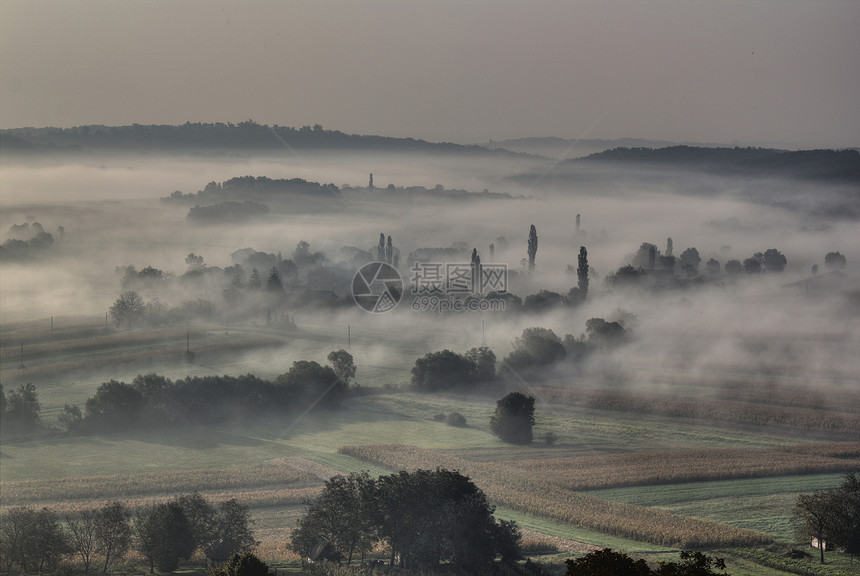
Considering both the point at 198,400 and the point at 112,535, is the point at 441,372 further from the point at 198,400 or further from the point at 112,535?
the point at 112,535

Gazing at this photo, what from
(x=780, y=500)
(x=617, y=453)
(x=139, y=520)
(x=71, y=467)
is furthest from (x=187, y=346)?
(x=780, y=500)

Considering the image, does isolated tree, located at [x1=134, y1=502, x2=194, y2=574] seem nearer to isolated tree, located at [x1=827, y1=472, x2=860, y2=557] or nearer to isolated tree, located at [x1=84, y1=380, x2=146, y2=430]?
isolated tree, located at [x1=827, y1=472, x2=860, y2=557]

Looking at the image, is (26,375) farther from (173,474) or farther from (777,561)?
(777,561)

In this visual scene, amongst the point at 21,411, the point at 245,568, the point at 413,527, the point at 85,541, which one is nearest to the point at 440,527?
→ the point at 413,527

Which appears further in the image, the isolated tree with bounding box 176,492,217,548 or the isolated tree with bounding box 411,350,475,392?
the isolated tree with bounding box 411,350,475,392

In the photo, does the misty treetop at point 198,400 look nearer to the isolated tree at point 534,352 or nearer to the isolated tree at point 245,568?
the isolated tree at point 534,352

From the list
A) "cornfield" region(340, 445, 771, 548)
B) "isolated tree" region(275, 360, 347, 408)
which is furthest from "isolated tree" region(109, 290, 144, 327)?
"cornfield" region(340, 445, 771, 548)

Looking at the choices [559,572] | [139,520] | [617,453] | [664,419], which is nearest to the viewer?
[559,572]
